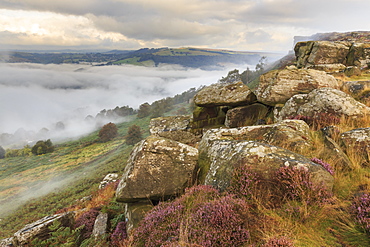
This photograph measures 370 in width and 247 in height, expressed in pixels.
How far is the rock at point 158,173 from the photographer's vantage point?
671 cm

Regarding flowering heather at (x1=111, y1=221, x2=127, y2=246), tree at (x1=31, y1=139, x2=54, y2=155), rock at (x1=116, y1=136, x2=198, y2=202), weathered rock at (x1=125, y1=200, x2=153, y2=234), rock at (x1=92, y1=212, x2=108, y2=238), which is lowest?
tree at (x1=31, y1=139, x2=54, y2=155)

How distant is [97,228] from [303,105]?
1201cm

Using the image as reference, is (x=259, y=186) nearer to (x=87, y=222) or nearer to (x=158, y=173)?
(x=158, y=173)

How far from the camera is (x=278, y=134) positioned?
24.3 ft

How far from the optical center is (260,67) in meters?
167

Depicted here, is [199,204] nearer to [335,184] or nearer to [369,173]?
[335,184]

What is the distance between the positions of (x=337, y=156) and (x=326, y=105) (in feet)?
15.7

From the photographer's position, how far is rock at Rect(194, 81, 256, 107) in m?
13.6

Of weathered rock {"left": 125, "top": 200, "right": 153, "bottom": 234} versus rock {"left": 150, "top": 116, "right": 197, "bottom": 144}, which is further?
rock {"left": 150, "top": 116, "right": 197, "bottom": 144}

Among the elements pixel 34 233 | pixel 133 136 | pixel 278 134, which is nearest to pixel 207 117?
pixel 278 134

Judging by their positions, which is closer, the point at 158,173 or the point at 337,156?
the point at 337,156

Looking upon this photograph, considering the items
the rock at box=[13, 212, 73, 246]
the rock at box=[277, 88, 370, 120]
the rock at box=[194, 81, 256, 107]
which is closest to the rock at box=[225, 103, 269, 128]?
the rock at box=[194, 81, 256, 107]

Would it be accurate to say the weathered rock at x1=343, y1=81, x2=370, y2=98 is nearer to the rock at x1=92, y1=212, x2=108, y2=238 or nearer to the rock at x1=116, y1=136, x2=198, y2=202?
the rock at x1=116, y1=136, x2=198, y2=202

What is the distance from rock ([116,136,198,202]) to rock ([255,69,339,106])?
7911mm
